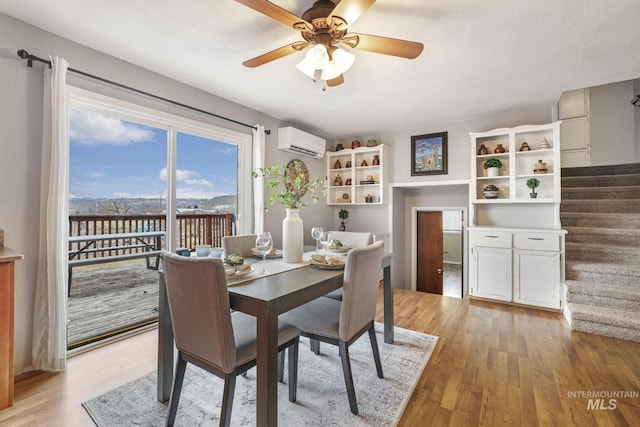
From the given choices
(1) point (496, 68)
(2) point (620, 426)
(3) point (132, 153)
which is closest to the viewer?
(2) point (620, 426)

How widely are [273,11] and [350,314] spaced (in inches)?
67.2

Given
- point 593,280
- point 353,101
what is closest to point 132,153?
point 353,101

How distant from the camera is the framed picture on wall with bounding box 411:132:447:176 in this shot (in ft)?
14.0

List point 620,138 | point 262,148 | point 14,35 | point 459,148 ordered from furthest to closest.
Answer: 1. point 620,138
2. point 459,148
3. point 262,148
4. point 14,35

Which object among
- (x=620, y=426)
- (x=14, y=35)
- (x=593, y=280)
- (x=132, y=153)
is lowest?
(x=620, y=426)

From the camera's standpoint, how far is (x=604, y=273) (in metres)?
3.16

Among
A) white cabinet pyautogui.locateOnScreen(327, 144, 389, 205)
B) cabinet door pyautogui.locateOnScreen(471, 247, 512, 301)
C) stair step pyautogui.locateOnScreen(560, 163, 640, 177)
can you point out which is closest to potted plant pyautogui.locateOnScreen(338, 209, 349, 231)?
white cabinet pyautogui.locateOnScreen(327, 144, 389, 205)

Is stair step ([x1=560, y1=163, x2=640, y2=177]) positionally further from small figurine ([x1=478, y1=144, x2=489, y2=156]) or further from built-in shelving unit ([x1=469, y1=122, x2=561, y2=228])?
small figurine ([x1=478, y1=144, x2=489, y2=156])

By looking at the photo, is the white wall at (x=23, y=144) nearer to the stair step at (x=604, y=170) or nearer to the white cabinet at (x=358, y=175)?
the white cabinet at (x=358, y=175)

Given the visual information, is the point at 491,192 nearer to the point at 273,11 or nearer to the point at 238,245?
the point at 238,245

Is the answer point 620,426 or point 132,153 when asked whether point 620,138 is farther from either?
point 132,153

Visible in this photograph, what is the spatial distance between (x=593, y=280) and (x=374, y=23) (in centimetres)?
356

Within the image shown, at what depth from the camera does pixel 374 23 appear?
1.95m

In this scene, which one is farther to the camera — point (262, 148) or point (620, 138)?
point (620, 138)
